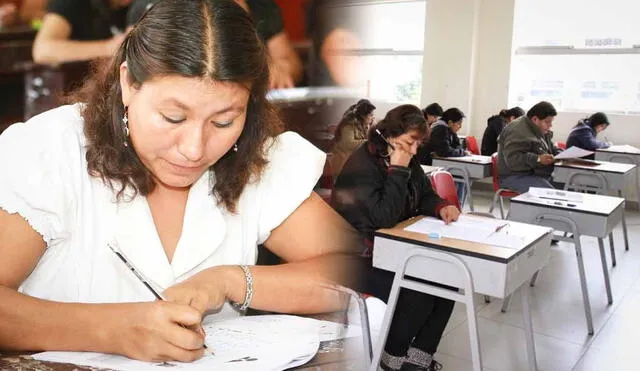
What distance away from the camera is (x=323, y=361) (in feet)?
1.64

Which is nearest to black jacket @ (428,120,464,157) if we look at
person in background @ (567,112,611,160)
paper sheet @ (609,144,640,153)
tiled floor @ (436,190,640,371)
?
tiled floor @ (436,190,640,371)

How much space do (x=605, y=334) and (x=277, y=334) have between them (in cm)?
252

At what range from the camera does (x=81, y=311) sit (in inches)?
19.8

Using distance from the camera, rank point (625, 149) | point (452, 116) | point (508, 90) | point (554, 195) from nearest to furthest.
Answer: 1. point (554, 195)
2. point (452, 116)
3. point (625, 149)
4. point (508, 90)

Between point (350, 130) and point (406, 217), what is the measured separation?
176 cm

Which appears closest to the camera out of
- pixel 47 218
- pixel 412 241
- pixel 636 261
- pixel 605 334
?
pixel 47 218

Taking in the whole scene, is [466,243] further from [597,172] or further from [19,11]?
[597,172]

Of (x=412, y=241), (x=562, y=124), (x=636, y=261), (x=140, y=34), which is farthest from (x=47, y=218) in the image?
(x=562, y=124)

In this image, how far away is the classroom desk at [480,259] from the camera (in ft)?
5.89

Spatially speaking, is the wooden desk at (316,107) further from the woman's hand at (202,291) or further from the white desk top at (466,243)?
the white desk top at (466,243)

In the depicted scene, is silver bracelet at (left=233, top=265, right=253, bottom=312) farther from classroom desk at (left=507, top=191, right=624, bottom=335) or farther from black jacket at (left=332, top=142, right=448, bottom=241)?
classroom desk at (left=507, top=191, right=624, bottom=335)

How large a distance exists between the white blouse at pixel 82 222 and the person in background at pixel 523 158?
3.50 meters

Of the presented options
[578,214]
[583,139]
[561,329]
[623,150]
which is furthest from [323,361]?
[623,150]

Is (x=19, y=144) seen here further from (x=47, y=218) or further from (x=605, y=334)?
(x=605, y=334)
